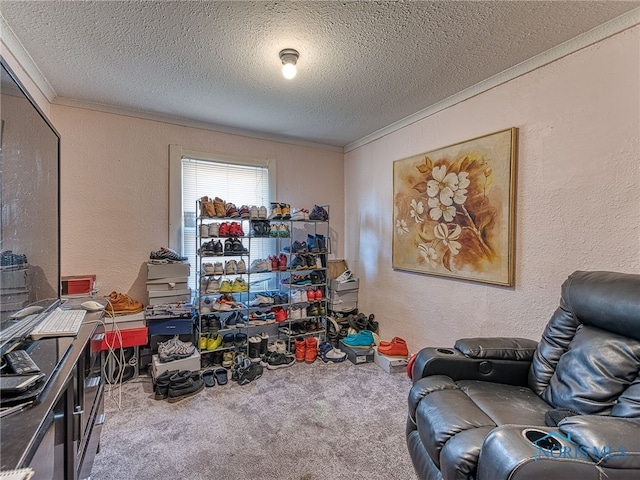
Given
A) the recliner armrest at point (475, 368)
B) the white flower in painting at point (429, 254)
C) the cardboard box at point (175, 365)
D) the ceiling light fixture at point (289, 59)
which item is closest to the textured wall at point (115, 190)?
the cardboard box at point (175, 365)

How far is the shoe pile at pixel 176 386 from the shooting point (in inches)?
89.6

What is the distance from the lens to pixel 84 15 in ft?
5.25

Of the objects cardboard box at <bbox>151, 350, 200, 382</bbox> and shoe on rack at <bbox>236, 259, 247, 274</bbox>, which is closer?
cardboard box at <bbox>151, 350, 200, 382</bbox>

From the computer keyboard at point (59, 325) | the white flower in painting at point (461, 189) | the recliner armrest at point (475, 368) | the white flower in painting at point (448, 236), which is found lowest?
the recliner armrest at point (475, 368)

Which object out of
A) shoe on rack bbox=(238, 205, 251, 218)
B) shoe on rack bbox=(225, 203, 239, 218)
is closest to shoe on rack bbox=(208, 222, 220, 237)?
shoe on rack bbox=(225, 203, 239, 218)

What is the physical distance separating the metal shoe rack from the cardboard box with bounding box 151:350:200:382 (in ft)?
0.60

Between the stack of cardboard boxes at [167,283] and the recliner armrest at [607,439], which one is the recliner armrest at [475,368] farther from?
the stack of cardboard boxes at [167,283]

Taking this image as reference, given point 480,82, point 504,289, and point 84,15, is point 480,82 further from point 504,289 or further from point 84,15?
point 84,15

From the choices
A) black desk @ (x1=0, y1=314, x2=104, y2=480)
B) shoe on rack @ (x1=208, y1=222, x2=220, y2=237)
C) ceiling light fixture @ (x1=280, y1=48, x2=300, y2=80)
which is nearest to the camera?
black desk @ (x1=0, y1=314, x2=104, y2=480)

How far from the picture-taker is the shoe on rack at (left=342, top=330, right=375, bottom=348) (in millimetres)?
3029

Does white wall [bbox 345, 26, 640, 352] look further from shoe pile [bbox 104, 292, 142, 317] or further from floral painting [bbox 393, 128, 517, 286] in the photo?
shoe pile [bbox 104, 292, 142, 317]

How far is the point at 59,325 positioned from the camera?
1.37 meters

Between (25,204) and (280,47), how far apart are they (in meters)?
1.56

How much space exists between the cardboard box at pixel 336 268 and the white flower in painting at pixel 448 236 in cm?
149
